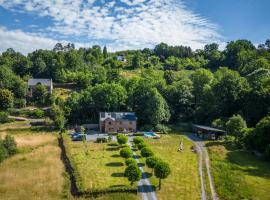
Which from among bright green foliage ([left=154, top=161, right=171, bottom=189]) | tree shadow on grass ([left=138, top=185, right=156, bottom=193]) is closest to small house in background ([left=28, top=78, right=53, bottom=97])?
tree shadow on grass ([left=138, top=185, right=156, bottom=193])

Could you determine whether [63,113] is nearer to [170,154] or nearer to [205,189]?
[170,154]

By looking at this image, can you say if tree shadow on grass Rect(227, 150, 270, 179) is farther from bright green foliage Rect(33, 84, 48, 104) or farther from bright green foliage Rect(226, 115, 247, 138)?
bright green foliage Rect(33, 84, 48, 104)

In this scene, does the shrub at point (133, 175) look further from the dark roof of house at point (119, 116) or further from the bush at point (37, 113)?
the bush at point (37, 113)

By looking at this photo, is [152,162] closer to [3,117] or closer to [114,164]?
[114,164]

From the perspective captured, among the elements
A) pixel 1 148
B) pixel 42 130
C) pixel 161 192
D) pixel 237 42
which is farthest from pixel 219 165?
pixel 237 42

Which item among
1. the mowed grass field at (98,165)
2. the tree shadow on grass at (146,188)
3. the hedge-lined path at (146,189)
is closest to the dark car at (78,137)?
the mowed grass field at (98,165)

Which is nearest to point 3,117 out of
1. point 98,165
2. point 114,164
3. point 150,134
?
point 150,134
